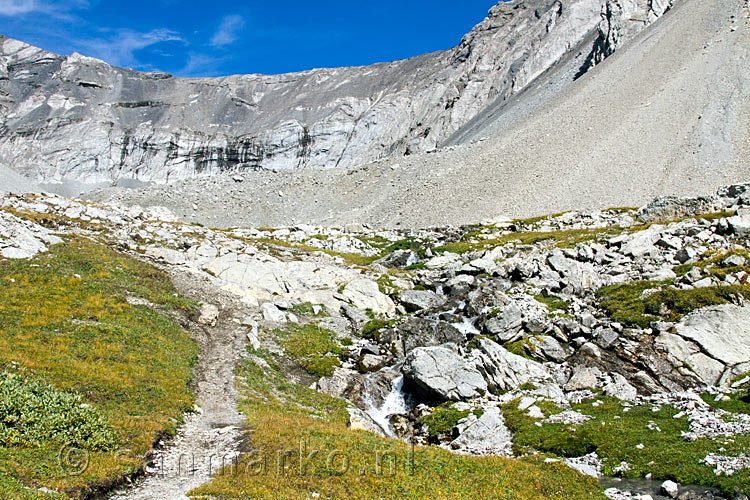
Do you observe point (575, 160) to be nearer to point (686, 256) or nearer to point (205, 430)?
point (686, 256)

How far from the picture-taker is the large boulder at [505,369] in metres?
24.3

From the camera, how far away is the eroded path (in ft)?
41.4

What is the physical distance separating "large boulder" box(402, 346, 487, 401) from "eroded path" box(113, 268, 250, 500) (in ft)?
31.5

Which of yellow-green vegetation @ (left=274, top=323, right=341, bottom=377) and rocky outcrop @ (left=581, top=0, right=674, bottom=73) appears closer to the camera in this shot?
yellow-green vegetation @ (left=274, top=323, right=341, bottom=377)

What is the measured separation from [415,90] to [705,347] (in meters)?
163

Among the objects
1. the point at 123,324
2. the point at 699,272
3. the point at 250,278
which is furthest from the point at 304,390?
the point at 699,272

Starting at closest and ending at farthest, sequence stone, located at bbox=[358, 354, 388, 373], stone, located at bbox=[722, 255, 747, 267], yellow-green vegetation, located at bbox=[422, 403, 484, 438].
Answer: yellow-green vegetation, located at bbox=[422, 403, 484, 438] → stone, located at bbox=[358, 354, 388, 373] → stone, located at bbox=[722, 255, 747, 267]

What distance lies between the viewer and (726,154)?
64625 mm

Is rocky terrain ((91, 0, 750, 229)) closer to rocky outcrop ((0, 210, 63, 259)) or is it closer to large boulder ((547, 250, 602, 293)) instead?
large boulder ((547, 250, 602, 293))

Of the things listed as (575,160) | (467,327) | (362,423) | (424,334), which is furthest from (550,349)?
(575,160)

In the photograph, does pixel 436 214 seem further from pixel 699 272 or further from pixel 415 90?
pixel 415 90

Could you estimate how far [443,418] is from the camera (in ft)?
72.6

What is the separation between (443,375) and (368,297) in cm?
1423

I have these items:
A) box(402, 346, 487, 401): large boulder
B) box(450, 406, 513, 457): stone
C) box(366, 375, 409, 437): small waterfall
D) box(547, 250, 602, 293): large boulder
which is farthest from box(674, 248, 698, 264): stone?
box(366, 375, 409, 437): small waterfall
